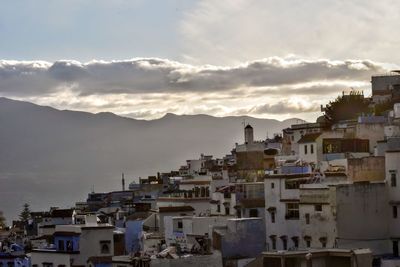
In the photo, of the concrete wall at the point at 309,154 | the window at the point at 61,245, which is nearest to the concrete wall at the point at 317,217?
the concrete wall at the point at 309,154

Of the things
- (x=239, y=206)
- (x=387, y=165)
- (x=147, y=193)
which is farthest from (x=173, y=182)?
(x=387, y=165)

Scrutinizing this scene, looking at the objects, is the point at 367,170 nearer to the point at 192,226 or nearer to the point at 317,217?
the point at 317,217

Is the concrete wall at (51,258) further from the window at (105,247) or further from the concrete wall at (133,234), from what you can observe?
the concrete wall at (133,234)

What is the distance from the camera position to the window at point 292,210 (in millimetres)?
50416

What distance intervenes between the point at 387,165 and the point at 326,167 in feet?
19.4

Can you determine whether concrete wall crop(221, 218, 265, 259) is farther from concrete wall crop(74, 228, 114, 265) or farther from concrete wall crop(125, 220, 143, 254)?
concrete wall crop(125, 220, 143, 254)

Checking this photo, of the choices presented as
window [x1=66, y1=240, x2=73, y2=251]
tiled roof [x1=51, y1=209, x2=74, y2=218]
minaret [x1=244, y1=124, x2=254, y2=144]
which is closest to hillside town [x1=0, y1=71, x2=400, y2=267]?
window [x1=66, y1=240, x2=73, y2=251]

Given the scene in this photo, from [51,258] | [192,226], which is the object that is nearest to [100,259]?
[51,258]

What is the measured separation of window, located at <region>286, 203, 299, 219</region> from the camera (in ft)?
165

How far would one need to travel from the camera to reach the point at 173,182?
85.4 metres

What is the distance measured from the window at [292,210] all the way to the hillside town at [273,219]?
0.01m

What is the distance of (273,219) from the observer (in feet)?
170

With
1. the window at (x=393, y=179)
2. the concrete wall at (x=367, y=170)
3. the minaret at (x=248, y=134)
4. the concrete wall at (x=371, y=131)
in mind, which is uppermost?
the minaret at (x=248, y=134)

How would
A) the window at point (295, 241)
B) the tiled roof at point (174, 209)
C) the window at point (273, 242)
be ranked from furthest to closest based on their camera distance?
the tiled roof at point (174, 209), the window at point (273, 242), the window at point (295, 241)
